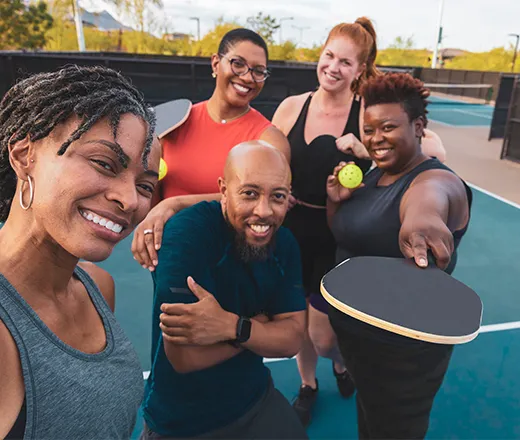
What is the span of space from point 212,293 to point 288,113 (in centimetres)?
175

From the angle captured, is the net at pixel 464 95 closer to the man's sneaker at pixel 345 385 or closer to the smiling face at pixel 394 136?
the man's sneaker at pixel 345 385

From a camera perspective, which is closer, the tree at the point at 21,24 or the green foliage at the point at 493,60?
the tree at the point at 21,24

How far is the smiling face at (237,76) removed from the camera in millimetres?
2525

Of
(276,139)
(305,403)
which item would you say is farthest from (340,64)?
(305,403)

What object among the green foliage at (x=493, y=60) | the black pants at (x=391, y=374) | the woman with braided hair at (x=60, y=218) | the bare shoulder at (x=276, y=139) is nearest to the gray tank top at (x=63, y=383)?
the woman with braided hair at (x=60, y=218)

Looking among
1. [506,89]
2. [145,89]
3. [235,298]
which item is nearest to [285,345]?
[235,298]

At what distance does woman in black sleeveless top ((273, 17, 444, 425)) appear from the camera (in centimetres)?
281

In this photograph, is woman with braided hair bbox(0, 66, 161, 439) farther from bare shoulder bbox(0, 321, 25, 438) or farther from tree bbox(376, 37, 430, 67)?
tree bbox(376, 37, 430, 67)

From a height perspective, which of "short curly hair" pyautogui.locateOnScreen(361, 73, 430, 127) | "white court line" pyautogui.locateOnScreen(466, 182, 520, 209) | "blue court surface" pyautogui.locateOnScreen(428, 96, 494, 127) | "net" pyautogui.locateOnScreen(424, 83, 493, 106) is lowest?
"white court line" pyautogui.locateOnScreen(466, 182, 520, 209)

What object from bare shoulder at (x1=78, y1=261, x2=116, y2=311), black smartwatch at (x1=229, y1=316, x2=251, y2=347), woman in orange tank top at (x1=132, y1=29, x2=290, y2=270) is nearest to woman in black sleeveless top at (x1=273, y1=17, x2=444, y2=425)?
woman in orange tank top at (x1=132, y1=29, x2=290, y2=270)

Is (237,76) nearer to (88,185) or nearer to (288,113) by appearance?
(288,113)

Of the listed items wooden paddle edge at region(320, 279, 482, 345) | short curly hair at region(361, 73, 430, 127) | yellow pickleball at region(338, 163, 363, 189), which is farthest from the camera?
yellow pickleball at region(338, 163, 363, 189)

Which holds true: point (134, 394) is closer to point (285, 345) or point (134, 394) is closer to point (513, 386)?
point (285, 345)

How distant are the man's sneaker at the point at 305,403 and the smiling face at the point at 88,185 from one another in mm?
2450
